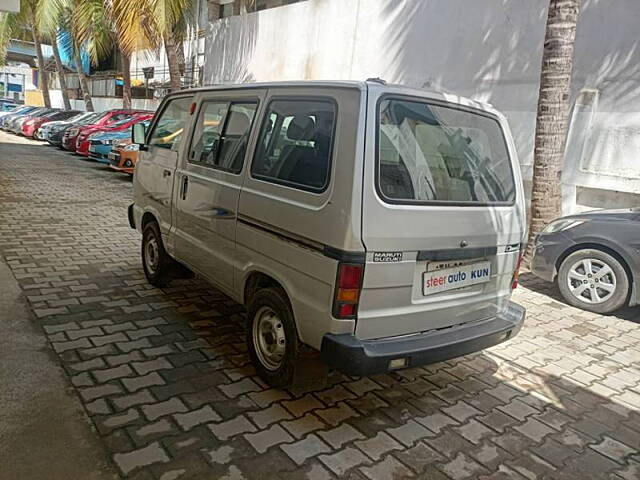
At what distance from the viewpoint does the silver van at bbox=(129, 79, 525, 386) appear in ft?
9.30

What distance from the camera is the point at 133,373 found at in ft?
11.7

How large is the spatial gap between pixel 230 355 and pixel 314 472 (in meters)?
1.44

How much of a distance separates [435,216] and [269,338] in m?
1.37

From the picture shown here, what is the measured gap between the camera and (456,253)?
3137mm

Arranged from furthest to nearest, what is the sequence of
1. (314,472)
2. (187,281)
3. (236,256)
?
1. (187,281)
2. (236,256)
3. (314,472)

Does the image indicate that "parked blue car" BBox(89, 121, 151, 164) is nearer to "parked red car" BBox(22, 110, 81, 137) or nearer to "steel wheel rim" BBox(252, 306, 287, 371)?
"parked red car" BBox(22, 110, 81, 137)

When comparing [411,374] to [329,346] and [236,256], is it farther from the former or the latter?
[236,256]

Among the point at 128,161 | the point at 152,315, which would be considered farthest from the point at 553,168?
the point at 128,161

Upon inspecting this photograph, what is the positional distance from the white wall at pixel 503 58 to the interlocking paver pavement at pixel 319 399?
3.28 metres

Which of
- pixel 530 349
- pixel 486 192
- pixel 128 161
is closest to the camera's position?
pixel 486 192

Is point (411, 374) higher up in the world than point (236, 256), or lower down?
lower down

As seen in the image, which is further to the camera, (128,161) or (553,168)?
(128,161)

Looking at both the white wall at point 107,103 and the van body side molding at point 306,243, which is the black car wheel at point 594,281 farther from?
the white wall at point 107,103

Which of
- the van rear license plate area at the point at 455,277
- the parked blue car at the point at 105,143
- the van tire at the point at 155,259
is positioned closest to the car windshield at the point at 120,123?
the parked blue car at the point at 105,143
